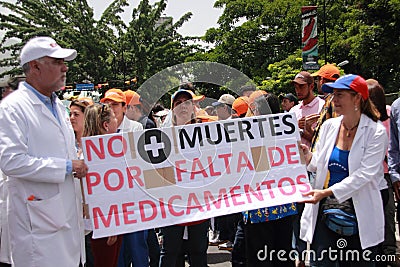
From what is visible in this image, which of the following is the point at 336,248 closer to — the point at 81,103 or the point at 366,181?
the point at 366,181

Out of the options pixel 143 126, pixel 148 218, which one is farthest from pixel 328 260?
pixel 143 126

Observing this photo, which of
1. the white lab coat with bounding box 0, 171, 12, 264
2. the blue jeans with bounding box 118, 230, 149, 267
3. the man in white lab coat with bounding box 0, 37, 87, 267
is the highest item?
the man in white lab coat with bounding box 0, 37, 87, 267

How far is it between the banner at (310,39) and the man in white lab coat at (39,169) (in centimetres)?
1310

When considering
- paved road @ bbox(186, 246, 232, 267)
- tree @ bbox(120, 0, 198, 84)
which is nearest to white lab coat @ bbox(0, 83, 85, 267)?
paved road @ bbox(186, 246, 232, 267)

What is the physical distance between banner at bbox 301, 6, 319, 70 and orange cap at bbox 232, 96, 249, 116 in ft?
39.7

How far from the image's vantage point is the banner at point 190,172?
10.7 ft

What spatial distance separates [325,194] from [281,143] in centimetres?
47

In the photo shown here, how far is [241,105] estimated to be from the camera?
3.69 m

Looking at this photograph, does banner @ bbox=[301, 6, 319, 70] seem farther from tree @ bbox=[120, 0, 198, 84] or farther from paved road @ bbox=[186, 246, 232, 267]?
tree @ bbox=[120, 0, 198, 84]

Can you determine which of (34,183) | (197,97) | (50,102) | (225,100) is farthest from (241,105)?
(34,183)

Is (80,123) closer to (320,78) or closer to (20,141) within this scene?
(20,141)

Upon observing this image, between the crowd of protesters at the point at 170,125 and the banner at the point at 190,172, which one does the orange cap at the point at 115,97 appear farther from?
the banner at the point at 190,172

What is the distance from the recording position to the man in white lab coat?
285cm

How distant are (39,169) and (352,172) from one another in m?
2.08
